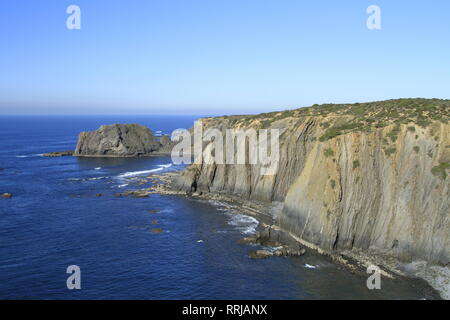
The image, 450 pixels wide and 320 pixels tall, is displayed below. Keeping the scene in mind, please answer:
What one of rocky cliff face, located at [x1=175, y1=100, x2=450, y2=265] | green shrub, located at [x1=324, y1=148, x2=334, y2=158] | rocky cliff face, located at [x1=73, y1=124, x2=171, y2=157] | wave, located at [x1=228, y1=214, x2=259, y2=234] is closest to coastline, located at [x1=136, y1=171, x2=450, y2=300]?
rocky cliff face, located at [x1=175, y1=100, x2=450, y2=265]

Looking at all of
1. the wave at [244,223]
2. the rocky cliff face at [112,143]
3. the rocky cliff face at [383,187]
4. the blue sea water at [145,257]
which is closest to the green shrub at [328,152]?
the rocky cliff face at [383,187]

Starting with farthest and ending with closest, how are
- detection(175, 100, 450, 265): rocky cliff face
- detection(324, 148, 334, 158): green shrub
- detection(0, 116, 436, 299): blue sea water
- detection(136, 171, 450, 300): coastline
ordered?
1. detection(324, 148, 334, 158): green shrub
2. detection(175, 100, 450, 265): rocky cliff face
3. detection(136, 171, 450, 300): coastline
4. detection(0, 116, 436, 299): blue sea water

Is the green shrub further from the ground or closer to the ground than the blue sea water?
further from the ground

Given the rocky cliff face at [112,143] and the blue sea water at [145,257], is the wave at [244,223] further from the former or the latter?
the rocky cliff face at [112,143]

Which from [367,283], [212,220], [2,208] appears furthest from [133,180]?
[367,283]

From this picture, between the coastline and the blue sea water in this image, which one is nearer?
the blue sea water

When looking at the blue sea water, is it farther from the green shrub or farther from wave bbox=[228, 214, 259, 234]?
the green shrub

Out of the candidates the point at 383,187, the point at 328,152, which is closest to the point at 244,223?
the point at 328,152

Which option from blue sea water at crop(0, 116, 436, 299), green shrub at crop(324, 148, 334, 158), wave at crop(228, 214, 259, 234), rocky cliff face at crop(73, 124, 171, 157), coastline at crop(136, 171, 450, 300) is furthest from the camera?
rocky cliff face at crop(73, 124, 171, 157)

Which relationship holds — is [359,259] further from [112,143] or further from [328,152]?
[112,143]
